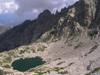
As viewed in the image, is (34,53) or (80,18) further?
(80,18)

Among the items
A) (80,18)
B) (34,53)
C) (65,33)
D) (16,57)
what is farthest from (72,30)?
(16,57)

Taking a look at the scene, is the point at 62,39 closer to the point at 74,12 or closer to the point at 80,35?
the point at 80,35

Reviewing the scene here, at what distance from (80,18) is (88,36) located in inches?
1403

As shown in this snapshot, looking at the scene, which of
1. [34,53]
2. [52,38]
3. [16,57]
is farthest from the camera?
[52,38]

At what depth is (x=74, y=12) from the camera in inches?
6383

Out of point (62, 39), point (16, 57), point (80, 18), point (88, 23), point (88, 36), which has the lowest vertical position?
point (16, 57)

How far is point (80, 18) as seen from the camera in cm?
15200

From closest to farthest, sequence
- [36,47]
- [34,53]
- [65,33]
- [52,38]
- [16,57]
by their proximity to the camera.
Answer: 1. [16,57]
2. [34,53]
3. [36,47]
4. [65,33]
5. [52,38]

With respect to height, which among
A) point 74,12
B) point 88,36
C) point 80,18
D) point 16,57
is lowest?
point 16,57

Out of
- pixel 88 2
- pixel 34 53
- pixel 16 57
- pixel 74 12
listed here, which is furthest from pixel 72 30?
pixel 16 57

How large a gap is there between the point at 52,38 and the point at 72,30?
30801 millimetres

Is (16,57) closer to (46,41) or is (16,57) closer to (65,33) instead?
(46,41)

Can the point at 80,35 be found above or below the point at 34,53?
above

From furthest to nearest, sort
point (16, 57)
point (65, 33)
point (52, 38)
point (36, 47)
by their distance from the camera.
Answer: point (52, 38) < point (65, 33) < point (36, 47) < point (16, 57)
